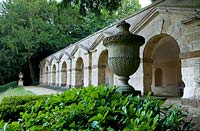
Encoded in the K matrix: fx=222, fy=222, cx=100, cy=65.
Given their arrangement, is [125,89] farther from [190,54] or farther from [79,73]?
[79,73]

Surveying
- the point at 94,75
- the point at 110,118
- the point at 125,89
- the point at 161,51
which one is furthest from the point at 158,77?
the point at 110,118

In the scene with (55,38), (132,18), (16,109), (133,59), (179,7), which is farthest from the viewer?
(55,38)

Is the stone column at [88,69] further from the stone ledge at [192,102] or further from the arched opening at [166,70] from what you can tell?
the stone ledge at [192,102]

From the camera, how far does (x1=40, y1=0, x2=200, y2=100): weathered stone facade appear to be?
21.8 feet

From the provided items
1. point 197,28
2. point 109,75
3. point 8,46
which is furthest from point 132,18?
point 8,46

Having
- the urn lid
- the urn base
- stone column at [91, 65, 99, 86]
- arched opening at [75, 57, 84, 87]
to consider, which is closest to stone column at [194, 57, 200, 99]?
the urn lid

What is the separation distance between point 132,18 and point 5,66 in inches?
839

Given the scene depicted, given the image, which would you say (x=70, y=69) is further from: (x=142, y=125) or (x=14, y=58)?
(x=142, y=125)

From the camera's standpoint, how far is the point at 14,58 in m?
26.9

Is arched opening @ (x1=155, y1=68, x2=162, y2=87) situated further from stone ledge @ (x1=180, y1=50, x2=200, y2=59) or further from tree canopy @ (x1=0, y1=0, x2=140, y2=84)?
tree canopy @ (x1=0, y1=0, x2=140, y2=84)

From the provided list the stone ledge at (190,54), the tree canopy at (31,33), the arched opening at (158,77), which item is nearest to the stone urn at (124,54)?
the stone ledge at (190,54)

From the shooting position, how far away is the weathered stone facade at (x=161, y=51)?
6.66m

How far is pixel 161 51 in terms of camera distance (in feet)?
46.8

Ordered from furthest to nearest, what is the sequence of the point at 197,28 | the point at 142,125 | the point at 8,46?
the point at 8,46 → the point at 197,28 → the point at 142,125
